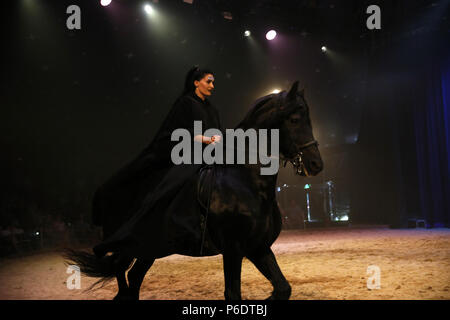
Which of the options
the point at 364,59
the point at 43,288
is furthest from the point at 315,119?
the point at 43,288

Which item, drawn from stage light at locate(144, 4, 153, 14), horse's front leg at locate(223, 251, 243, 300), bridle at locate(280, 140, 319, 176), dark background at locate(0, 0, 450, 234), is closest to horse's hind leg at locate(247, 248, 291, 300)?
horse's front leg at locate(223, 251, 243, 300)

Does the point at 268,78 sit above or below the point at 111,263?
above

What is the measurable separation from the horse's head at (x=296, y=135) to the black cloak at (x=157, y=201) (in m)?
0.70

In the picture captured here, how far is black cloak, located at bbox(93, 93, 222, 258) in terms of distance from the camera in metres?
2.99

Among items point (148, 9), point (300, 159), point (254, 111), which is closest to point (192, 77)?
point (254, 111)

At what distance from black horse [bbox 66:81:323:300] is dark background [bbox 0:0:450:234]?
9.45 m

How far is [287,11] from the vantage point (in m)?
12.4

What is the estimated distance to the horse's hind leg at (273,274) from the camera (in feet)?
9.39

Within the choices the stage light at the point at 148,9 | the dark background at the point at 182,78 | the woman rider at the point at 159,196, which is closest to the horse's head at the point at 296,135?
the woman rider at the point at 159,196

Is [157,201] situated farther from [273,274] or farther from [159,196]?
[273,274]

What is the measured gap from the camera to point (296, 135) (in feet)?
9.49

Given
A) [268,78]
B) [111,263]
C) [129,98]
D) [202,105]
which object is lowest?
[111,263]
